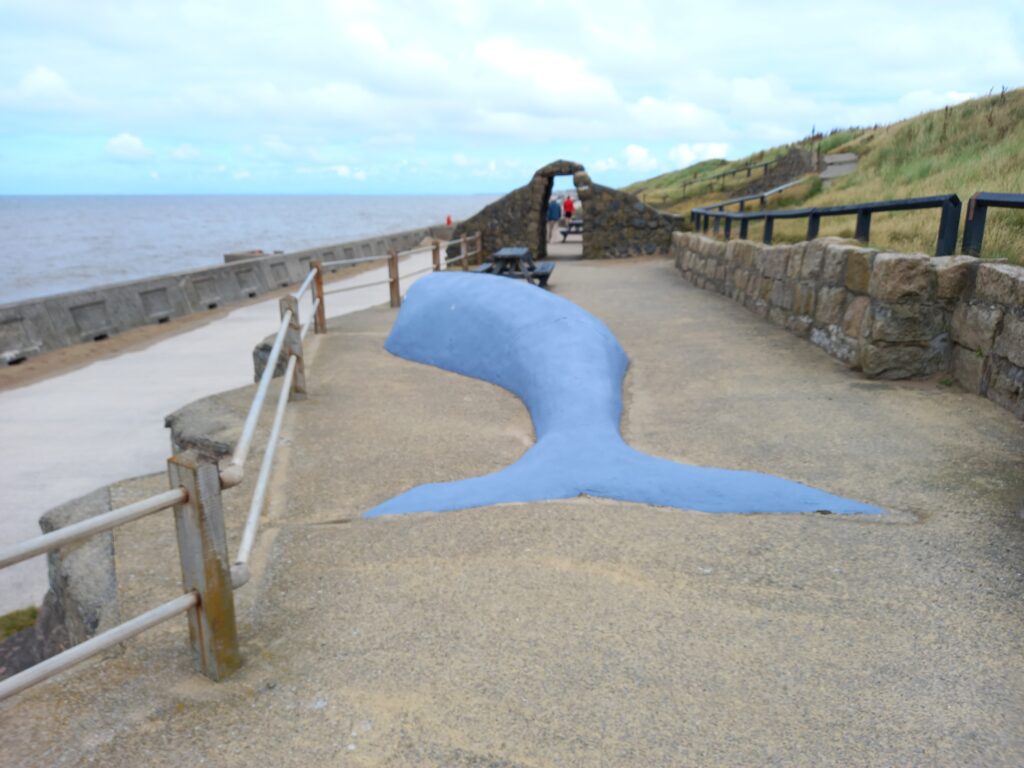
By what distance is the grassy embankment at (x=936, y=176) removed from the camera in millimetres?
6832

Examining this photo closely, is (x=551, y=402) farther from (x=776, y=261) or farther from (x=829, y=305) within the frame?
(x=776, y=261)

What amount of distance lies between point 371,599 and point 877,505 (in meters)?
2.54

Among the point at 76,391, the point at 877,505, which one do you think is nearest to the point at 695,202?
the point at 76,391

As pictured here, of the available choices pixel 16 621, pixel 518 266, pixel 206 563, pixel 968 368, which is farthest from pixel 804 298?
pixel 16 621

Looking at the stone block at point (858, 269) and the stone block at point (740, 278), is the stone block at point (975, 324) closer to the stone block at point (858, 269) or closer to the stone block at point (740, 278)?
the stone block at point (858, 269)

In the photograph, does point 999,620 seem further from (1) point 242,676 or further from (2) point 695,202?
(2) point 695,202

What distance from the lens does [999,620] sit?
262cm

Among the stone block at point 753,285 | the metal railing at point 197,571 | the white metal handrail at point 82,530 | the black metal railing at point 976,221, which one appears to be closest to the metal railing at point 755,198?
the stone block at point 753,285

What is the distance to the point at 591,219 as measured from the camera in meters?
20.0

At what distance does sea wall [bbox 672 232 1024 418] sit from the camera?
488cm

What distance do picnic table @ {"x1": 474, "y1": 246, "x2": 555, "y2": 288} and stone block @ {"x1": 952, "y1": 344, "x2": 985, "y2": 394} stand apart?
832 centimetres

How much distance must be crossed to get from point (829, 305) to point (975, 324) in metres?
1.68

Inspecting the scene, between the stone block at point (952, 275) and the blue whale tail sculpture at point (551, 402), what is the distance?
8.35 ft

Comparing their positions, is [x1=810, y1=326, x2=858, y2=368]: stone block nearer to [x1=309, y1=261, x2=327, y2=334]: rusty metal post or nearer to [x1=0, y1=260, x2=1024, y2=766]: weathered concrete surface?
[x1=0, y1=260, x2=1024, y2=766]: weathered concrete surface
